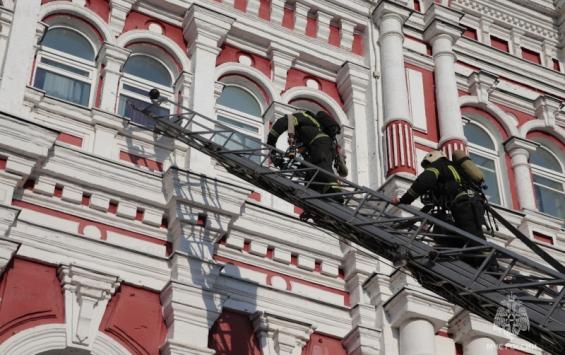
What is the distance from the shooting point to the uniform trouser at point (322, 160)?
1416 centimetres

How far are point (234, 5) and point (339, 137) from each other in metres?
2.51

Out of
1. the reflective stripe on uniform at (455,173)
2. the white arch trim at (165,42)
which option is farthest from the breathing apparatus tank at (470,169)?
the white arch trim at (165,42)

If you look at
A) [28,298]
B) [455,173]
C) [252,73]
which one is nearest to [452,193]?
[455,173]

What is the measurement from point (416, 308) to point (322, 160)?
2398 mm

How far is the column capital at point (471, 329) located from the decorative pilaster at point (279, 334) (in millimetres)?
2071

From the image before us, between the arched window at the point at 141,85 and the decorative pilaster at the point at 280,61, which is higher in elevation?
the decorative pilaster at the point at 280,61

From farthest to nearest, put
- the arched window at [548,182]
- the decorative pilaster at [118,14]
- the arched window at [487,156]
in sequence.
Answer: the arched window at [548,182] < the arched window at [487,156] < the decorative pilaster at [118,14]

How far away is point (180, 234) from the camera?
15.0 meters

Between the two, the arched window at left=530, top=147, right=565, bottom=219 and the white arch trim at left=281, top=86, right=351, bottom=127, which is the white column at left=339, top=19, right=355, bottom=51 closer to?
the white arch trim at left=281, top=86, right=351, bottom=127

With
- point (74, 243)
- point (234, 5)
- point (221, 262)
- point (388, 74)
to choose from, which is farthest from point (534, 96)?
point (74, 243)

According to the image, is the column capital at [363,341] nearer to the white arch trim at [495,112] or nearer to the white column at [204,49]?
the white column at [204,49]

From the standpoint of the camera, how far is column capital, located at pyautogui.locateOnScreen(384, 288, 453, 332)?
50.6 ft

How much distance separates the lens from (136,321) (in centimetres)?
1424
